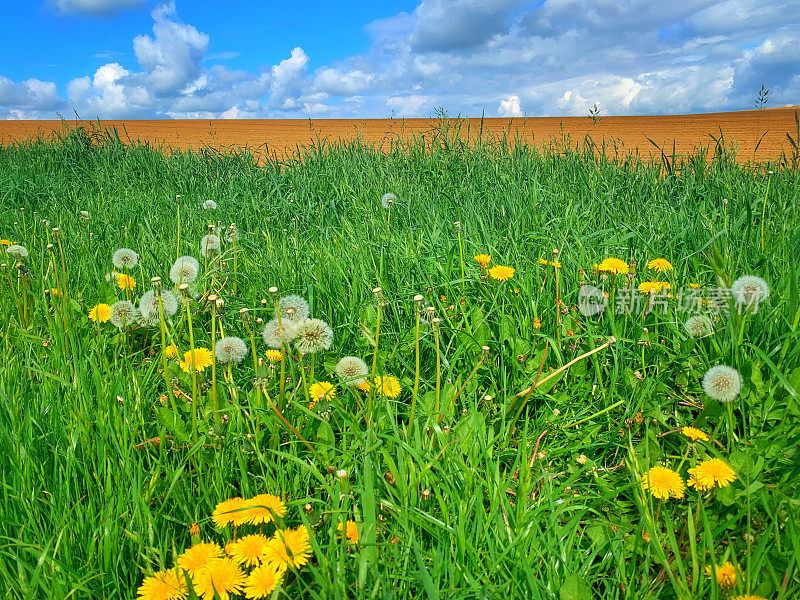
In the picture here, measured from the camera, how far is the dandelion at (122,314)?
1950 mm

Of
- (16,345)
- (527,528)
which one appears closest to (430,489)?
(527,528)

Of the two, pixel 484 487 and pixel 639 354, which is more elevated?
pixel 639 354

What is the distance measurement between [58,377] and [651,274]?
7.66 feet

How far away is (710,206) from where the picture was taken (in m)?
3.48

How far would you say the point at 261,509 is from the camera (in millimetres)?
1206

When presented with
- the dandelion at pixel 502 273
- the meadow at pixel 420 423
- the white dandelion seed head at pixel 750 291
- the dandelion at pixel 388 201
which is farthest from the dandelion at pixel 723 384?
the dandelion at pixel 388 201

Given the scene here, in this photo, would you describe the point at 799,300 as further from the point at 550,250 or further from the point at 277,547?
the point at 277,547

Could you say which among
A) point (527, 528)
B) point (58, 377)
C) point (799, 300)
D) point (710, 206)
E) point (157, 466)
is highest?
point (710, 206)

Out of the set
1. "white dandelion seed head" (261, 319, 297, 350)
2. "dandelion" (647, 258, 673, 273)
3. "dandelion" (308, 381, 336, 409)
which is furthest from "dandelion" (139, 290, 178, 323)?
"dandelion" (647, 258, 673, 273)

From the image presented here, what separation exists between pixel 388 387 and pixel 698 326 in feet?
3.65

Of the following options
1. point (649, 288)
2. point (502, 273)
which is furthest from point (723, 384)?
point (502, 273)

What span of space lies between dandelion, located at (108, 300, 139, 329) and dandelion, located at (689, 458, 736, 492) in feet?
6.22

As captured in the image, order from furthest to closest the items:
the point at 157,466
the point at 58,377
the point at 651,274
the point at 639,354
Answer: the point at 651,274
the point at 639,354
the point at 58,377
the point at 157,466

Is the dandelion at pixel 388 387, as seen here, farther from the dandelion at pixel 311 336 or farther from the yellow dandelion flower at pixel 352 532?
the yellow dandelion flower at pixel 352 532
